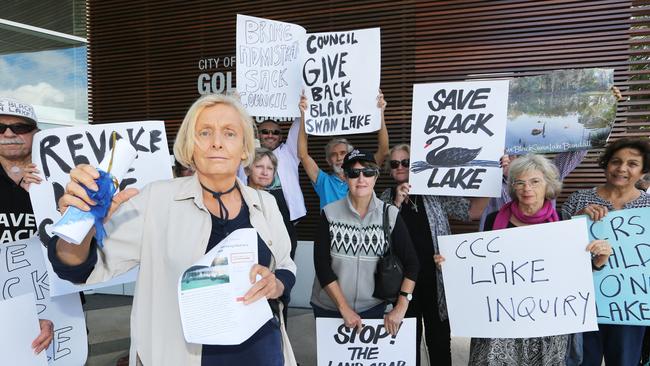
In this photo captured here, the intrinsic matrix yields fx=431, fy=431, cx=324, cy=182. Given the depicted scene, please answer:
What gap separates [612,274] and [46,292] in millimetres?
3234

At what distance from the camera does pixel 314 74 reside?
366 centimetres

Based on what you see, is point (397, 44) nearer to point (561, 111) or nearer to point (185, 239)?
point (561, 111)

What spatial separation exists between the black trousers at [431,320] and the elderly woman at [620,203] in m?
0.86

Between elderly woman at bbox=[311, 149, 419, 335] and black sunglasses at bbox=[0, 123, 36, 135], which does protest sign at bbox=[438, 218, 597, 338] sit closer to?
elderly woman at bbox=[311, 149, 419, 335]

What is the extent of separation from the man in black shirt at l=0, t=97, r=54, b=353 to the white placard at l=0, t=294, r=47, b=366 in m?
Result: 0.20

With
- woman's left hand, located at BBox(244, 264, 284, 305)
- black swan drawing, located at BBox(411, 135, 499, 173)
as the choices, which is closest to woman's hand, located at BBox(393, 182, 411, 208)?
black swan drawing, located at BBox(411, 135, 499, 173)

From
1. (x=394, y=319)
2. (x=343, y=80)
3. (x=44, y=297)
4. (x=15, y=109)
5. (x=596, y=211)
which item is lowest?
(x=394, y=319)

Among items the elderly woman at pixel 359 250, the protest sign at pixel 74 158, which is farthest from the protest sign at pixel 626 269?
the protest sign at pixel 74 158

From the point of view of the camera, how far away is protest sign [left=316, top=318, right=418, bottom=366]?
2.78 m

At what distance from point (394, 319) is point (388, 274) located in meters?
0.32

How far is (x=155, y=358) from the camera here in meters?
1.37

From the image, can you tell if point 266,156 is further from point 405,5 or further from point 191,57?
point 191,57

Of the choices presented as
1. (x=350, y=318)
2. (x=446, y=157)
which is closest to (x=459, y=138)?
(x=446, y=157)

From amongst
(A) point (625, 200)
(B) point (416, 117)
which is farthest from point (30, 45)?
(A) point (625, 200)
